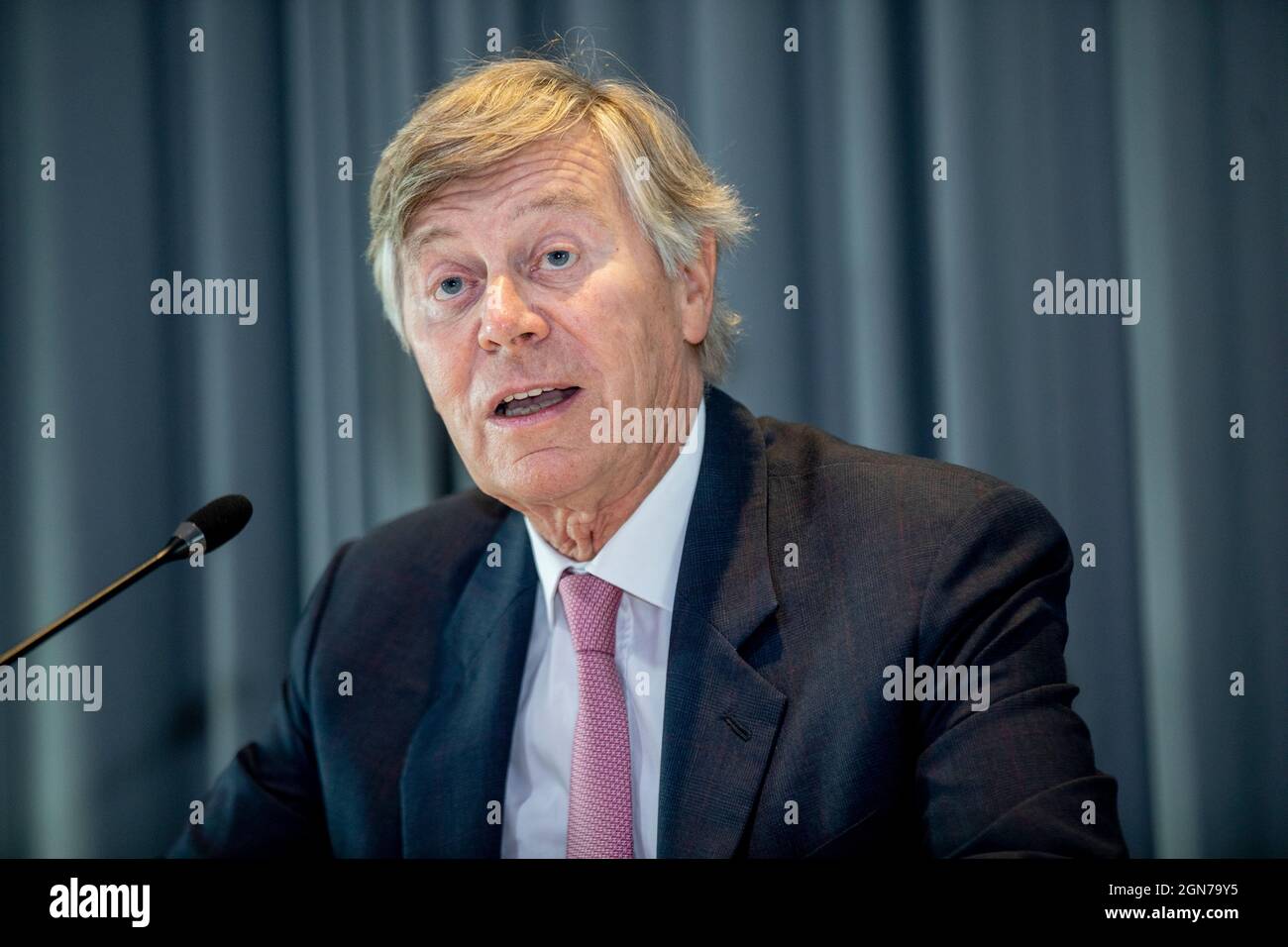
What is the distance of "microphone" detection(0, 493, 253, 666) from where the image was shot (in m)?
1.74

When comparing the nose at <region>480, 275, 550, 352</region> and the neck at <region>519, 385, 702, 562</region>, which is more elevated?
the nose at <region>480, 275, 550, 352</region>

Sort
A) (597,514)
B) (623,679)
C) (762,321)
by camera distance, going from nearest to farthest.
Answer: (623,679) → (597,514) → (762,321)

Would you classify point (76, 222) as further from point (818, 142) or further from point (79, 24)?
point (818, 142)

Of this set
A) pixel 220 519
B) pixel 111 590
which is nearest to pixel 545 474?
pixel 220 519

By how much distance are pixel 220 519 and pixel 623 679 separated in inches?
29.3

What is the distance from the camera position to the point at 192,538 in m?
1.87

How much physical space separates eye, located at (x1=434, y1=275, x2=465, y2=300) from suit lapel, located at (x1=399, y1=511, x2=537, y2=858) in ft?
1.54

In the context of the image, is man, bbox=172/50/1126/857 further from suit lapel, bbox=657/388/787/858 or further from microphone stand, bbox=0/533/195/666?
microphone stand, bbox=0/533/195/666

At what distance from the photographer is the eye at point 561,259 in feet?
5.96

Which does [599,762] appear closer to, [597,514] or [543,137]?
[597,514]

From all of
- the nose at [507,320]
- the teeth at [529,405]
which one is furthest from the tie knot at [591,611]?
the nose at [507,320]

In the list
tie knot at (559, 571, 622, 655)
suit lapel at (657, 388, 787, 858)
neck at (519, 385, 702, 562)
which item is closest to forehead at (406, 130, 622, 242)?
neck at (519, 385, 702, 562)

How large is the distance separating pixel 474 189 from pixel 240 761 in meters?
1.08
